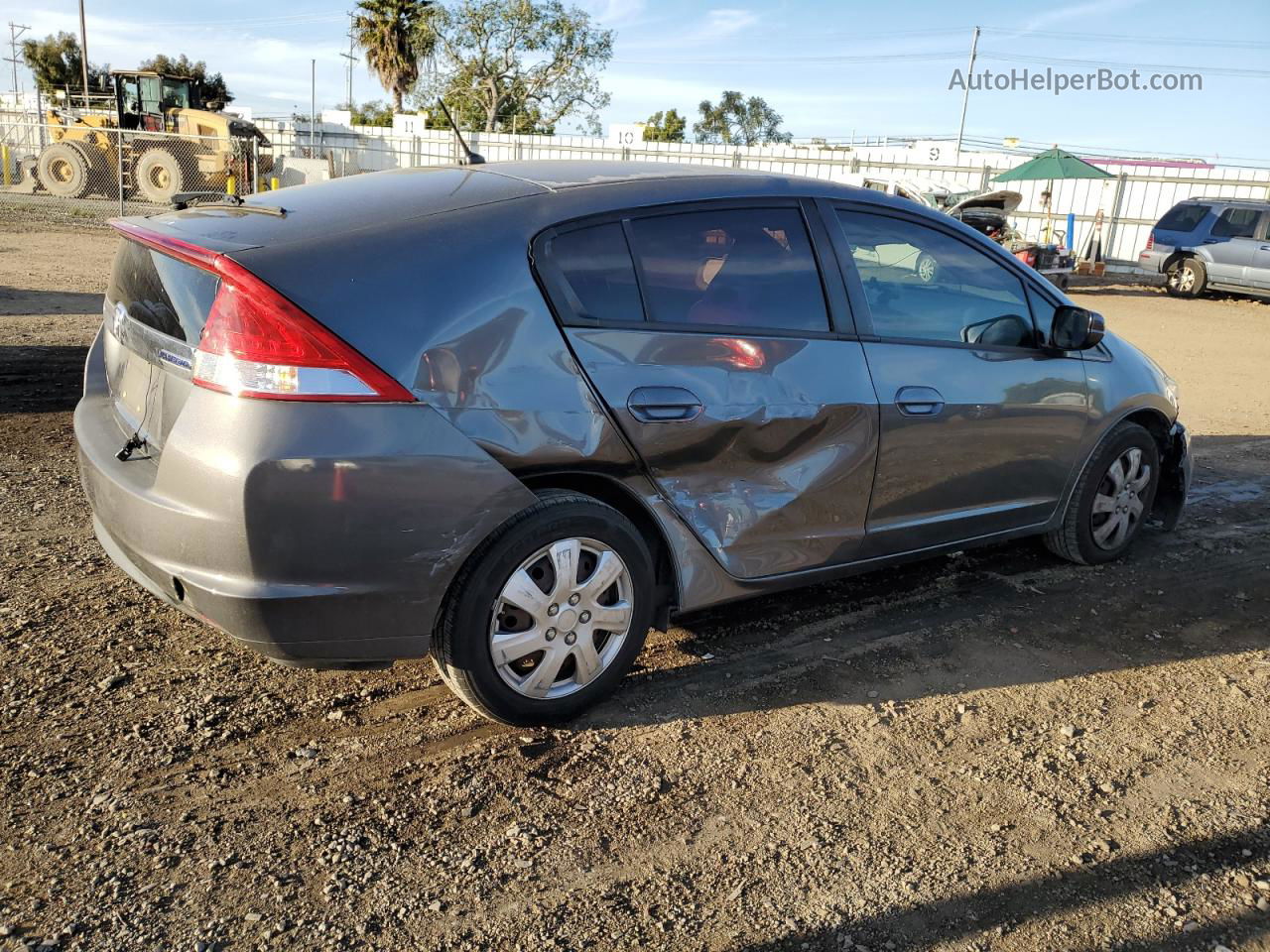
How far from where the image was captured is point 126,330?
3.25m

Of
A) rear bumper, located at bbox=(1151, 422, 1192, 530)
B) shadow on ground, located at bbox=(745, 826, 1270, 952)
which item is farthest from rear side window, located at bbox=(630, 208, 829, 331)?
rear bumper, located at bbox=(1151, 422, 1192, 530)

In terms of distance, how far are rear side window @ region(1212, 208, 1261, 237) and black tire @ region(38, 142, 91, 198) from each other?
2497 cm

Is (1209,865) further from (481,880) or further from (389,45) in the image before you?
(389,45)

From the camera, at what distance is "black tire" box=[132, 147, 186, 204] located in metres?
24.1

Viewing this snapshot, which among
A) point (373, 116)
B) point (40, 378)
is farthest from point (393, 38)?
point (40, 378)

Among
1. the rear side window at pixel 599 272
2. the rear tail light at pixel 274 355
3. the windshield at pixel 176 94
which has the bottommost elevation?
the rear tail light at pixel 274 355

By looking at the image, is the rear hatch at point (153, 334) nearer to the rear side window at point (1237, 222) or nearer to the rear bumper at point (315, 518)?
the rear bumper at point (315, 518)

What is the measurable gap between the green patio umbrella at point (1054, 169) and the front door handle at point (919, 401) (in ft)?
67.8

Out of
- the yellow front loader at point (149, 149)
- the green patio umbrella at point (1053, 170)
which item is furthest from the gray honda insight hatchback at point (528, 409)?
the yellow front loader at point (149, 149)

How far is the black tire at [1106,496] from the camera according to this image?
4.64 meters

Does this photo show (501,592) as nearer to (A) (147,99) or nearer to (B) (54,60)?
(A) (147,99)

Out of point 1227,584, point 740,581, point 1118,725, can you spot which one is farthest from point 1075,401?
point 740,581

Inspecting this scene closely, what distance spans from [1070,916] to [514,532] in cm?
172

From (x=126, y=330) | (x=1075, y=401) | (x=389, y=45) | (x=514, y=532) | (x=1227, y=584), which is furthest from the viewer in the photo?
(x=389, y=45)
